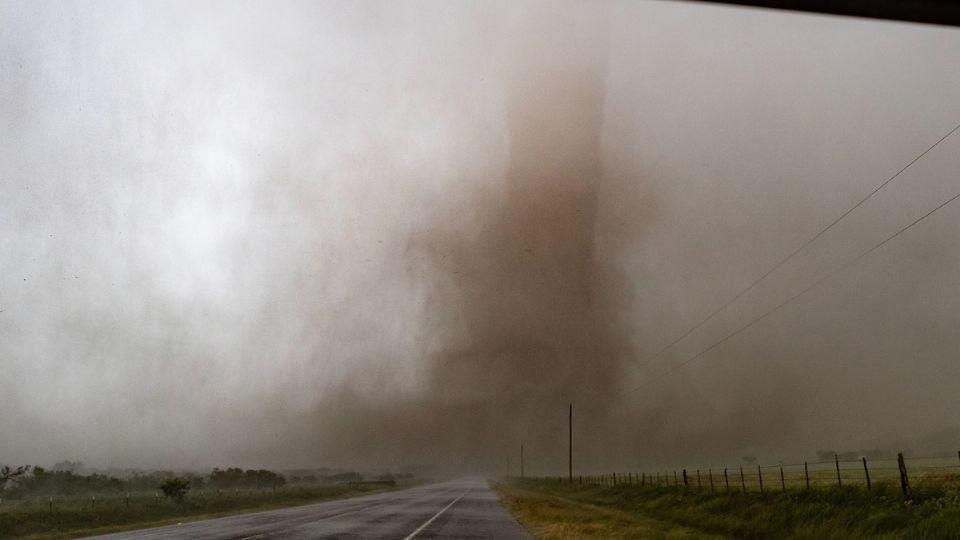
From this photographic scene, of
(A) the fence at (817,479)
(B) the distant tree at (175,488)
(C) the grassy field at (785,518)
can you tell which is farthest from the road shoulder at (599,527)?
(B) the distant tree at (175,488)

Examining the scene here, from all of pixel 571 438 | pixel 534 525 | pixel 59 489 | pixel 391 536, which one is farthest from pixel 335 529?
pixel 59 489

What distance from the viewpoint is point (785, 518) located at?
79.8 ft

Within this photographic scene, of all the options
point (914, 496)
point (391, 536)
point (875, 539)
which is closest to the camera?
point (875, 539)

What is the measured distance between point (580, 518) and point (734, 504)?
8.03 m

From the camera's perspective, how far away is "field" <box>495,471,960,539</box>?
19.1m

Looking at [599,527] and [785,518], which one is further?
[599,527]

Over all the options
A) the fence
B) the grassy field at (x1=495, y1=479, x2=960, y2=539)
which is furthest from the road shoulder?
the fence

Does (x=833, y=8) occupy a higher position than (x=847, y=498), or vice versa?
(x=833, y=8)

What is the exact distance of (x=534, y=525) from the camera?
2827 cm

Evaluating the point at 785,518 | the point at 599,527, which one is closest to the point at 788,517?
the point at 785,518

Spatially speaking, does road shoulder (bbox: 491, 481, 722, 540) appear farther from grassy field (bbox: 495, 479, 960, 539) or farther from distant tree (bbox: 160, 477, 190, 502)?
distant tree (bbox: 160, 477, 190, 502)

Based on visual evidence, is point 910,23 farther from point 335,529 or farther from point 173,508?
point 173,508

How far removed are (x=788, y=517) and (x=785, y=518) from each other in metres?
0.12

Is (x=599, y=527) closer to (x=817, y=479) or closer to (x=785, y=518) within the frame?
(x=785, y=518)
